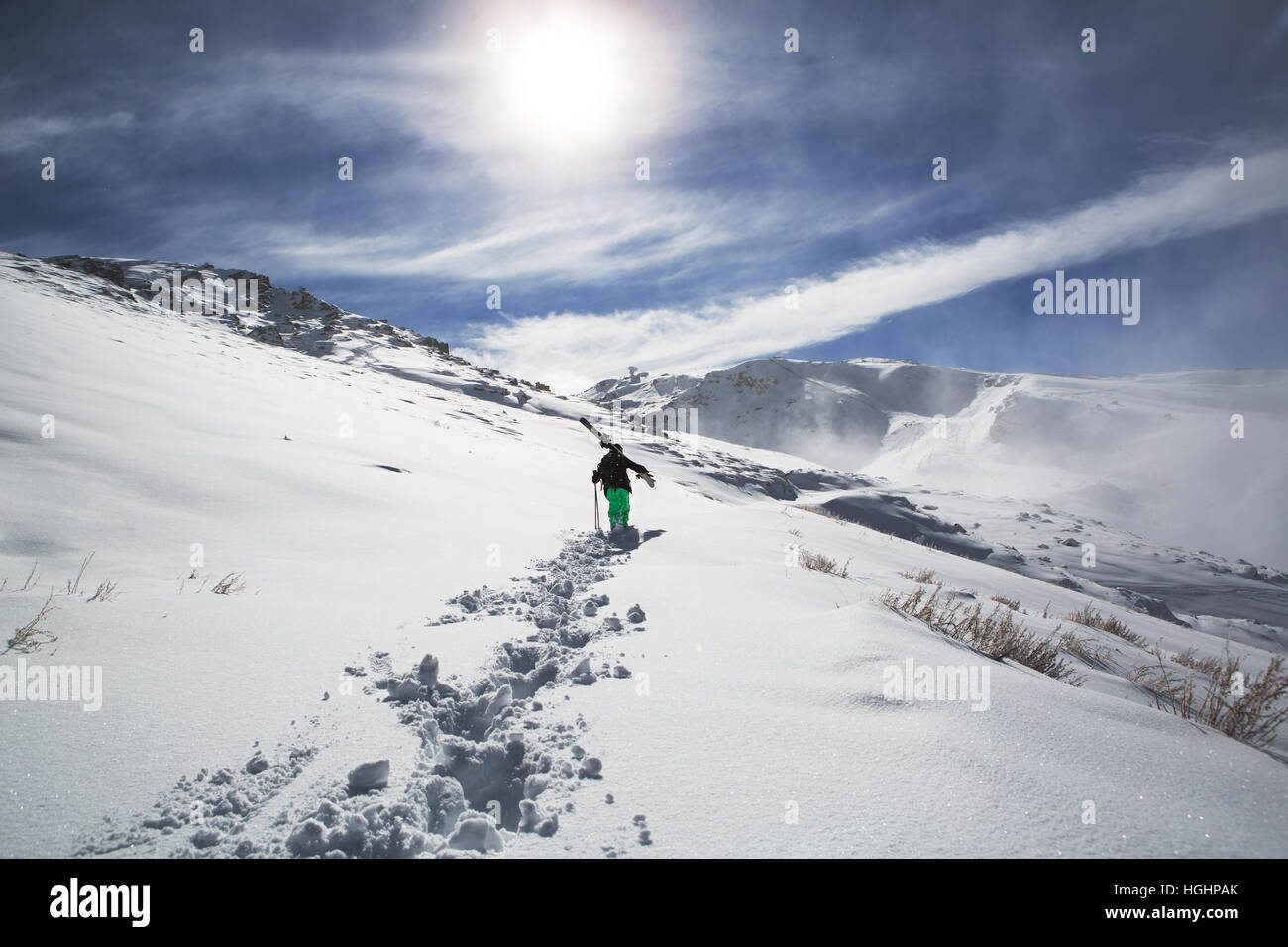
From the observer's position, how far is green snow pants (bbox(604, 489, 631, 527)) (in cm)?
754

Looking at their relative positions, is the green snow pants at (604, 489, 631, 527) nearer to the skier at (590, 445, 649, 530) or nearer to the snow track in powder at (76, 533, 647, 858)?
the skier at (590, 445, 649, 530)

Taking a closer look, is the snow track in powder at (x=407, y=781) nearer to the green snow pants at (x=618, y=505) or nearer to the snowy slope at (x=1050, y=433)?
the green snow pants at (x=618, y=505)

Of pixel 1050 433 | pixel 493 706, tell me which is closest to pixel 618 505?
pixel 493 706

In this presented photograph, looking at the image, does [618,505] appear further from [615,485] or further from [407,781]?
[407,781]

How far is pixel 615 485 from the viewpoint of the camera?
7691 millimetres

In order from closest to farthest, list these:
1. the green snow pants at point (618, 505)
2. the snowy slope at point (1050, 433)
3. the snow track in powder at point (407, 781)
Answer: the snow track in powder at point (407, 781) < the green snow pants at point (618, 505) < the snowy slope at point (1050, 433)

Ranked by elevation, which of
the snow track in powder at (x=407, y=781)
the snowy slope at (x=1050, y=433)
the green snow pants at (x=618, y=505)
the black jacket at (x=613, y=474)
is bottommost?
Answer: the snow track in powder at (x=407, y=781)

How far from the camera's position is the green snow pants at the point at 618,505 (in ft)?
24.7

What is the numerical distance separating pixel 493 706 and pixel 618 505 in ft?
17.3

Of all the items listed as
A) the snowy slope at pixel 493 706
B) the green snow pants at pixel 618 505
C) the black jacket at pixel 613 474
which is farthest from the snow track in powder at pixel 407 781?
the black jacket at pixel 613 474

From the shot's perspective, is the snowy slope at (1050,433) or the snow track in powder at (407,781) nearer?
the snow track in powder at (407,781)

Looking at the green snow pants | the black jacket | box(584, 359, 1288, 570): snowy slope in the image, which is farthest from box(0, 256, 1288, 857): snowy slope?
box(584, 359, 1288, 570): snowy slope
